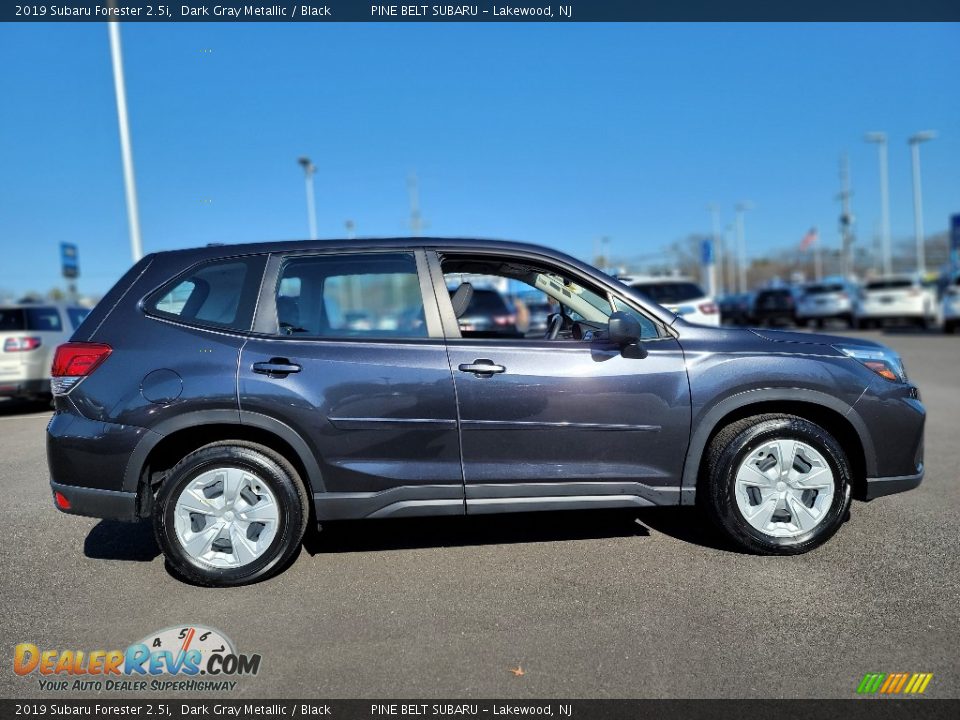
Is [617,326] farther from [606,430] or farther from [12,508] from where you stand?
[12,508]

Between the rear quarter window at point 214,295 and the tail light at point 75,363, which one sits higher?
the rear quarter window at point 214,295

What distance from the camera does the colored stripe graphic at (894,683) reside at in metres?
2.60

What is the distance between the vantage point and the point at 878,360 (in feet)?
13.0

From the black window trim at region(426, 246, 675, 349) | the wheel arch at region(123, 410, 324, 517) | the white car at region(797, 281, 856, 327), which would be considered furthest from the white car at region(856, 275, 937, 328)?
Answer: the wheel arch at region(123, 410, 324, 517)

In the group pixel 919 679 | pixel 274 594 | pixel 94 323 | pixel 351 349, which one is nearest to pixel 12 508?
pixel 94 323

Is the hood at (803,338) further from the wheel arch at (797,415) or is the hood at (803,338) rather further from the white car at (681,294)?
the white car at (681,294)

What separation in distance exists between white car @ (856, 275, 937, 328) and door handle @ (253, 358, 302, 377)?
2371cm

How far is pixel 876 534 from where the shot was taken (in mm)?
4156

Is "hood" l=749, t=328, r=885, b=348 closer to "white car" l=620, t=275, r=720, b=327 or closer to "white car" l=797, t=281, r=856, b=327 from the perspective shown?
"white car" l=620, t=275, r=720, b=327

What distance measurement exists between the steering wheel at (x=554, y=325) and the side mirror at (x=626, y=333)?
1176mm

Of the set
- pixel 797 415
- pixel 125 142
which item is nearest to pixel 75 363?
pixel 797 415

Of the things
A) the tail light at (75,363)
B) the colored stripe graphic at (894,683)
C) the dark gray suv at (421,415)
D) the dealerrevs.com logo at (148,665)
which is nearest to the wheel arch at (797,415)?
the dark gray suv at (421,415)

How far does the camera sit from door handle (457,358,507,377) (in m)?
3.67
